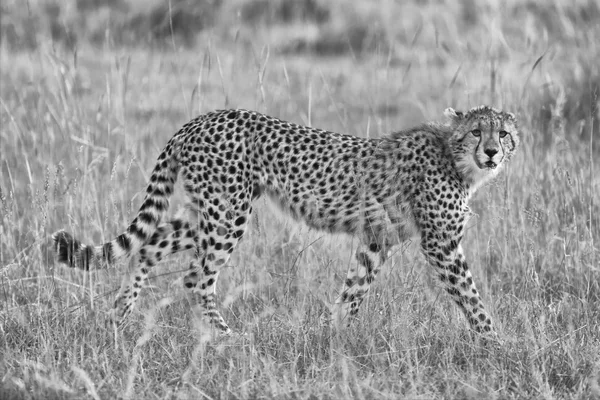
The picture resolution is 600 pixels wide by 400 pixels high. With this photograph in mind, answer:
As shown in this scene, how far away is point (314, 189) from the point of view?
4699 millimetres

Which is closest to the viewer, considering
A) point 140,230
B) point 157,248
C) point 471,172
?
point 471,172

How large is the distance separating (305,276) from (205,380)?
117 centimetres

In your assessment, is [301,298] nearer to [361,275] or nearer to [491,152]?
[361,275]

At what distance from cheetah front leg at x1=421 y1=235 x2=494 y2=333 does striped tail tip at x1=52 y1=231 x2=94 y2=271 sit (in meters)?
1.37

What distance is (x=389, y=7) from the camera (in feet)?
38.6

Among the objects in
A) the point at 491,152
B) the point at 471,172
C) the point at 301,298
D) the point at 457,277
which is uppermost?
the point at 491,152

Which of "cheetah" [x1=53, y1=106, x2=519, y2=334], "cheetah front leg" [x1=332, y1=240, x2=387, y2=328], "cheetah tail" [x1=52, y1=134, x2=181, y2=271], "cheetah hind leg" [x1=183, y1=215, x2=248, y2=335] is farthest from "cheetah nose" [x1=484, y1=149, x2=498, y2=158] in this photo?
"cheetah tail" [x1=52, y1=134, x2=181, y2=271]

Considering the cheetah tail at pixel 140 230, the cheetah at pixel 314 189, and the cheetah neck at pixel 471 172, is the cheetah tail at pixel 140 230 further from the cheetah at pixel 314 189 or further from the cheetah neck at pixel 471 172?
the cheetah neck at pixel 471 172

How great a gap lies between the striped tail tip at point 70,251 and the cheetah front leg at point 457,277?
137 cm

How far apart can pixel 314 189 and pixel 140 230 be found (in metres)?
0.75

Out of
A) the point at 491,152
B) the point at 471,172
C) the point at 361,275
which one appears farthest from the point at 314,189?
the point at 491,152

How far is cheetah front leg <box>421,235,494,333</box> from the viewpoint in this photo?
4402mm

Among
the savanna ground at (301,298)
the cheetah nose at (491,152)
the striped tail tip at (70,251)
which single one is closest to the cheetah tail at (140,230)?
the striped tail tip at (70,251)

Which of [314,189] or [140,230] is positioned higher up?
[314,189]
